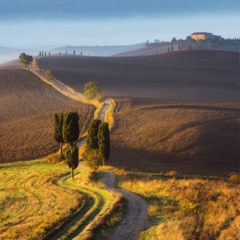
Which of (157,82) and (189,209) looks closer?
(189,209)

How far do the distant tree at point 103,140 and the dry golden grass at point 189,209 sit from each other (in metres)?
10.7

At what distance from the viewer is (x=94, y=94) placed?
11262 centimetres

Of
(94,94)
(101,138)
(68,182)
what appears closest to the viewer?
(68,182)

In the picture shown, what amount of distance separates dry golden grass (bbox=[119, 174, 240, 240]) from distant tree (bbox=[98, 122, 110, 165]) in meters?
10.7

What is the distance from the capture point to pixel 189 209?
3005 cm

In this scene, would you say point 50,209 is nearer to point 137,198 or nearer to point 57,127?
point 137,198

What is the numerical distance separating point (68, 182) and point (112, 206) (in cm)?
1517

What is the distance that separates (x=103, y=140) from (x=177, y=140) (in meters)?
23.2

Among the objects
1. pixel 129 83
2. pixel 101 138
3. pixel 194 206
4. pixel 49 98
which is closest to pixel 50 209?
pixel 194 206

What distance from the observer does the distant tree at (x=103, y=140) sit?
51688mm

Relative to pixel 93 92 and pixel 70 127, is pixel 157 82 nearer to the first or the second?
pixel 93 92

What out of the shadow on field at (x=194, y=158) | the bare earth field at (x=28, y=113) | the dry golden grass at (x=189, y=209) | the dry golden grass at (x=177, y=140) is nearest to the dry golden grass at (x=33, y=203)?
the dry golden grass at (x=189, y=209)

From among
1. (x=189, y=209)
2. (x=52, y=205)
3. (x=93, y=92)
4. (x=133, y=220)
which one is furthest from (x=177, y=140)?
(x=93, y=92)

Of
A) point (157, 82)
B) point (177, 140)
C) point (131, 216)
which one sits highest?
point (157, 82)
